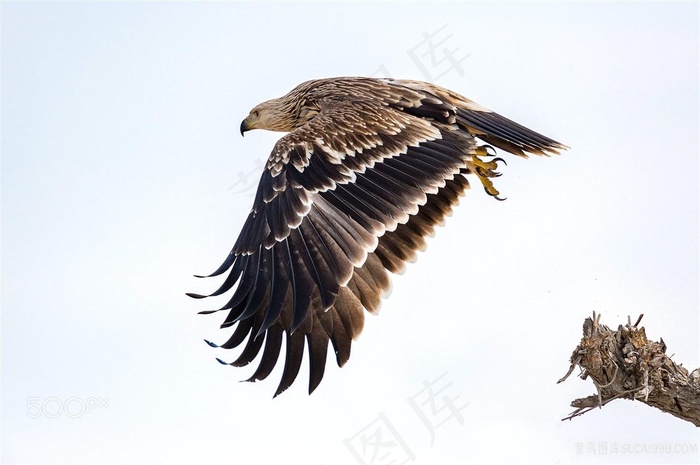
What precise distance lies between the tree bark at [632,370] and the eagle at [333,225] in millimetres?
1280

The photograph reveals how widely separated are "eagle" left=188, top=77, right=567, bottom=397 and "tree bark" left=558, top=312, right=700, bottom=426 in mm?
1280

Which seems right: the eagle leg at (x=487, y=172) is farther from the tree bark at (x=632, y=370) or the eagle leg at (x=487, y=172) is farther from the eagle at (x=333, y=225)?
the tree bark at (x=632, y=370)

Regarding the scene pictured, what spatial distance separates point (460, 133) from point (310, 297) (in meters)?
1.76

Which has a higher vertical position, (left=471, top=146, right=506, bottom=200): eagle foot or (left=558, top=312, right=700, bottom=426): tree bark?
(left=471, top=146, right=506, bottom=200): eagle foot

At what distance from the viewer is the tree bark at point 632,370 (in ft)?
17.4

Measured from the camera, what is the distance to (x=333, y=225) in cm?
580

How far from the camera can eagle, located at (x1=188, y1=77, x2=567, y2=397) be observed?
570cm

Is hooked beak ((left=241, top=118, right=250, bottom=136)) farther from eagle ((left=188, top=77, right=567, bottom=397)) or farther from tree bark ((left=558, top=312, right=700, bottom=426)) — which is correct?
tree bark ((left=558, top=312, right=700, bottom=426))

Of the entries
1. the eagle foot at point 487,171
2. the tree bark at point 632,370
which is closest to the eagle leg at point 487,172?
the eagle foot at point 487,171

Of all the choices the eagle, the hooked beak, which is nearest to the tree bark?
the eagle

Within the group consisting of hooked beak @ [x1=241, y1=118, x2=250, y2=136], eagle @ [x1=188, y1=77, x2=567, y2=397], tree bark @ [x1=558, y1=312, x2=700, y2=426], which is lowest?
tree bark @ [x1=558, y1=312, x2=700, y2=426]

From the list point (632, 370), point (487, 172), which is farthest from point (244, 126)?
point (632, 370)

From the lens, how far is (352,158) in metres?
6.20

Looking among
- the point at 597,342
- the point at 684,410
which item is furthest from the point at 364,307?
the point at 684,410
